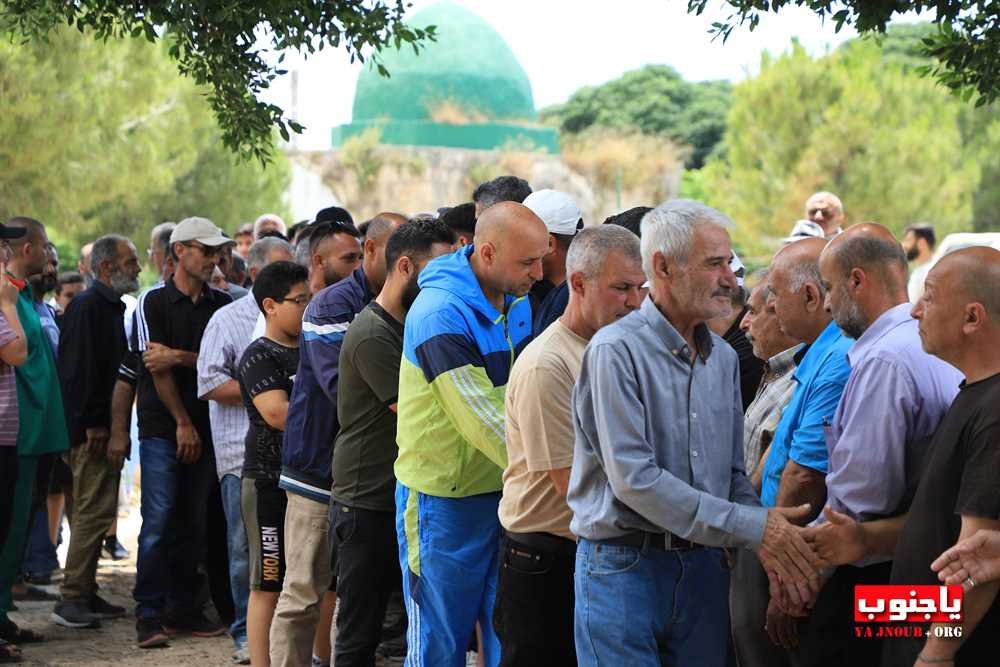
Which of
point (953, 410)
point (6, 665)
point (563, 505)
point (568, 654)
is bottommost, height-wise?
point (6, 665)

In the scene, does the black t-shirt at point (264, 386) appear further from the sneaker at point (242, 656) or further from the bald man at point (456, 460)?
the bald man at point (456, 460)

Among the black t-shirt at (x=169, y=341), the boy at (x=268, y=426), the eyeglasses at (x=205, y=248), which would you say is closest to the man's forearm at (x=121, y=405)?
the black t-shirt at (x=169, y=341)

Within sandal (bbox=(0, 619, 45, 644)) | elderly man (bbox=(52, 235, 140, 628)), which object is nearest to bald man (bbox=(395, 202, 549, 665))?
sandal (bbox=(0, 619, 45, 644))

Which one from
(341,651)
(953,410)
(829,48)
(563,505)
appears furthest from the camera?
(829,48)

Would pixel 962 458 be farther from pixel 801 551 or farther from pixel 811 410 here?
pixel 811 410

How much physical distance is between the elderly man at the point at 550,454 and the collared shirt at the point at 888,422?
0.78m

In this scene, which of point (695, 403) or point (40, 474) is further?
point (40, 474)

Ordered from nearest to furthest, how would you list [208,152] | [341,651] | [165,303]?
[341,651] → [165,303] → [208,152]

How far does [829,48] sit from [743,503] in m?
43.3

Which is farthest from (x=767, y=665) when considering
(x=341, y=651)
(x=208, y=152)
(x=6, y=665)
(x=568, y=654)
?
(x=208, y=152)

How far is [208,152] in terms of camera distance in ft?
136

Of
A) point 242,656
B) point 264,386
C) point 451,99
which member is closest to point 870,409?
point 264,386

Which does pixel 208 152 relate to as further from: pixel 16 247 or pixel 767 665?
pixel 767 665

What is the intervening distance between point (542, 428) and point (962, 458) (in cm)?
126
